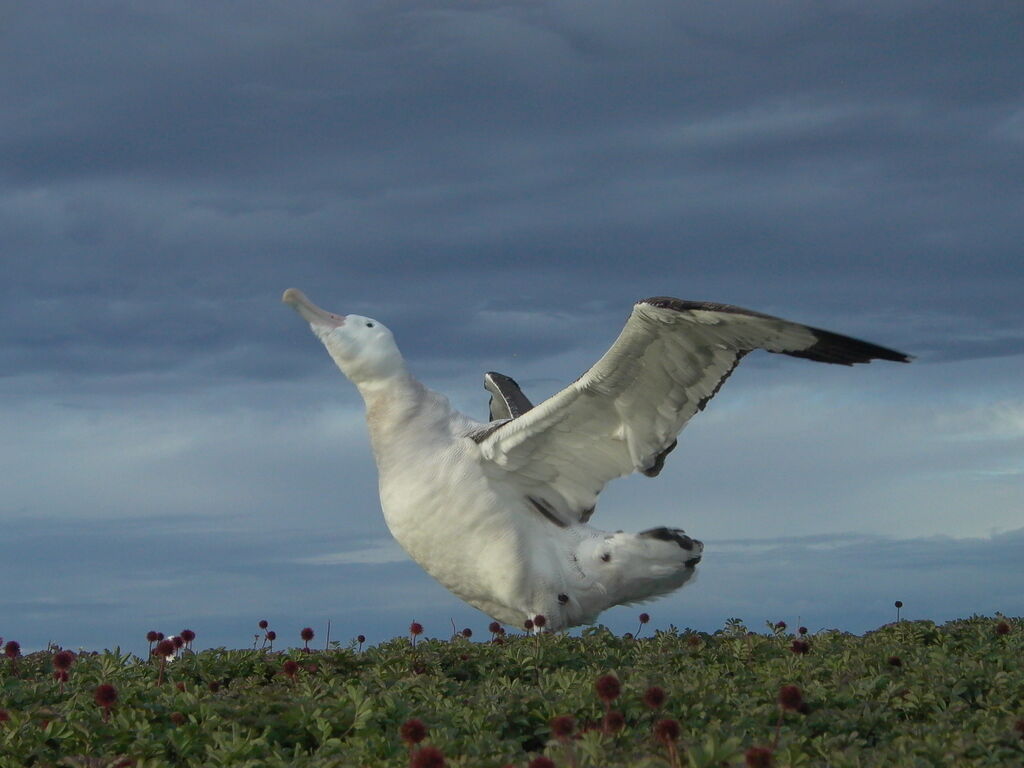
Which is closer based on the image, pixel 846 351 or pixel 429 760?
pixel 429 760

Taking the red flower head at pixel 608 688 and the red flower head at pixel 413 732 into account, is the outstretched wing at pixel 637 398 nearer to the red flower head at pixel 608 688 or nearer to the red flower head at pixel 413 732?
the red flower head at pixel 608 688

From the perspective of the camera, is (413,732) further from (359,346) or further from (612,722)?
(359,346)

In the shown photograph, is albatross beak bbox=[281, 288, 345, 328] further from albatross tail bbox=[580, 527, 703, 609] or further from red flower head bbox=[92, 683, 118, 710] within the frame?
red flower head bbox=[92, 683, 118, 710]

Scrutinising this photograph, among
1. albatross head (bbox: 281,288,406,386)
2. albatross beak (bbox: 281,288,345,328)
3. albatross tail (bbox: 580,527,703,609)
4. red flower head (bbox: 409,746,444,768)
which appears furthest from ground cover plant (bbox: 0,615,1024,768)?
albatross beak (bbox: 281,288,345,328)

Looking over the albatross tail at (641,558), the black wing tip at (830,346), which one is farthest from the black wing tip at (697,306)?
the albatross tail at (641,558)

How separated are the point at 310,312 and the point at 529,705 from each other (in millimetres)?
7010

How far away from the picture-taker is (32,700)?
823 cm

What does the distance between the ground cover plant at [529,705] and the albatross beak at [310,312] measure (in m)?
4.22

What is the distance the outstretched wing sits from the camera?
10.3 metres

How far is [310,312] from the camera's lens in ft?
42.8

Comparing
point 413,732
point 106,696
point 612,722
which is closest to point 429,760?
point 413,732

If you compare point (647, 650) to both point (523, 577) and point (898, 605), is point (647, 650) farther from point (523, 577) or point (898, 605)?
point (898, 605)

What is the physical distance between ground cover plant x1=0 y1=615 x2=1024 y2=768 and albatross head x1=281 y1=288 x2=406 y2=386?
11.8 feet

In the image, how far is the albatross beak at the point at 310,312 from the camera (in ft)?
42.5
